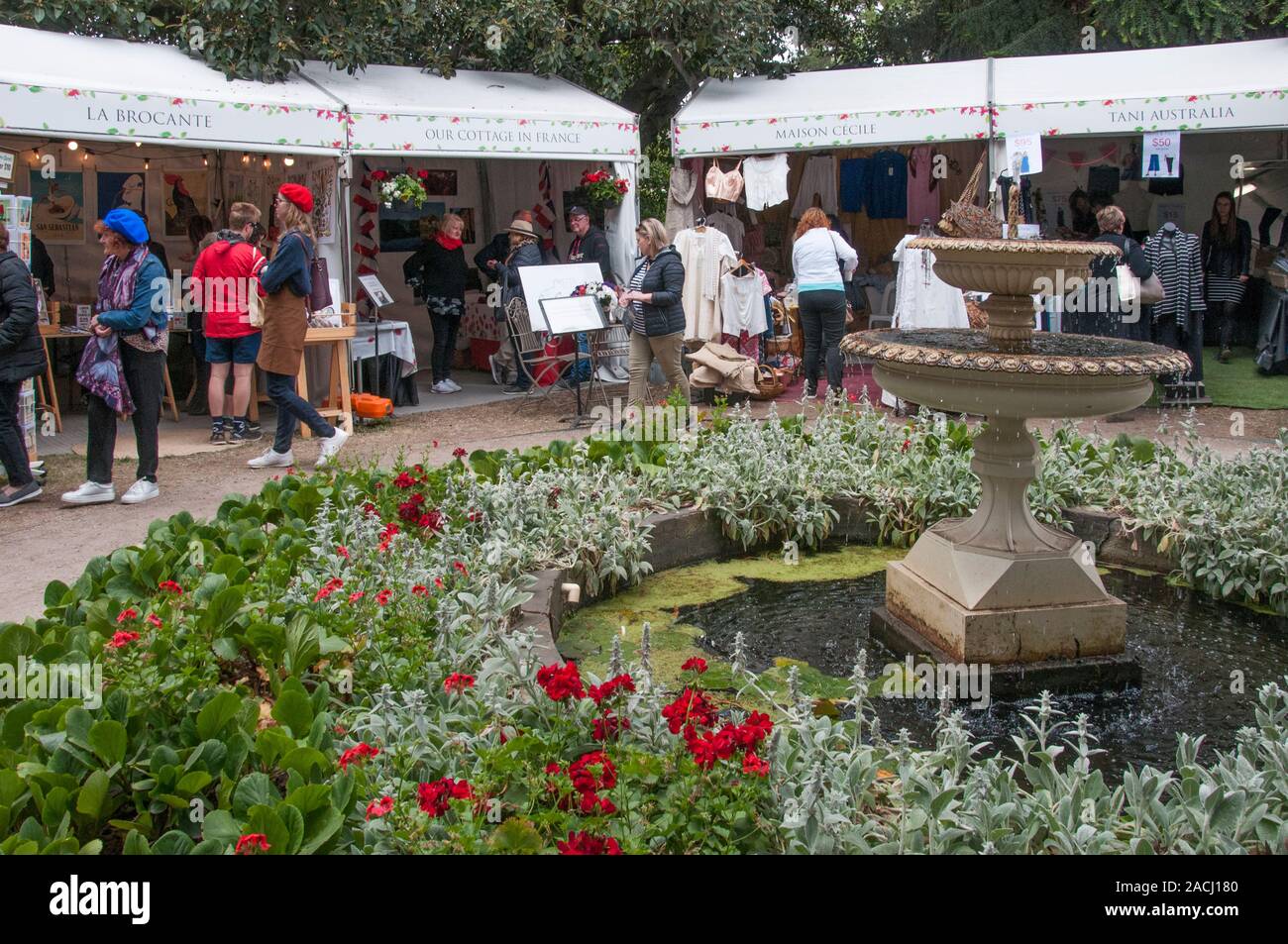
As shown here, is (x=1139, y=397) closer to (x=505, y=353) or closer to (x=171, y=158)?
(x=505, y=353)

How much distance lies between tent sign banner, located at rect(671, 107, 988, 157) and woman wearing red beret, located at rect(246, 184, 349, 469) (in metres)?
5.05

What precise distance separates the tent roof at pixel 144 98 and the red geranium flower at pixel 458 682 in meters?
7.48

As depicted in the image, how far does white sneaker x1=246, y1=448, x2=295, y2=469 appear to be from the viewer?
9180 mm

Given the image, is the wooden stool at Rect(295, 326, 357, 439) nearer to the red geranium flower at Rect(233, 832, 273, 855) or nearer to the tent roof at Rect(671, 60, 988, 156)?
the tent roof at Rect(671, 60, 988, 156)

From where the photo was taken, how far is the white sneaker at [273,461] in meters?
9.18

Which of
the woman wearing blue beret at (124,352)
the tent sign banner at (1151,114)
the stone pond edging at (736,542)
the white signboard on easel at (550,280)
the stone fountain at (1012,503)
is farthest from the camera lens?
the white signboard on easel at (550,280)

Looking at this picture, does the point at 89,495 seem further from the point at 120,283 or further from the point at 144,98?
the point at 144,98

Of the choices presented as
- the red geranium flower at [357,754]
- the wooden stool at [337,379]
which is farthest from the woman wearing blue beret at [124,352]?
the red geranium flower at [357,754]

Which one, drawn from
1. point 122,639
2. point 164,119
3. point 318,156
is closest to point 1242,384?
point 318,156

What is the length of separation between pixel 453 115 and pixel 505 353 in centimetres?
281

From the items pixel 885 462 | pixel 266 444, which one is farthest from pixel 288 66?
pixel 885 462

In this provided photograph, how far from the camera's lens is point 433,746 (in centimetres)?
337

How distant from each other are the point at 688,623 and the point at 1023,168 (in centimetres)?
774

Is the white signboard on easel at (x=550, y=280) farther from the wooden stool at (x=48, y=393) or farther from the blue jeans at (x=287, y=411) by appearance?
the wooden stool at (x=48, y=393)
